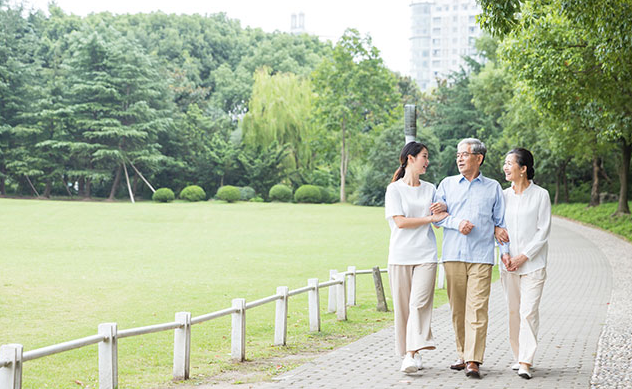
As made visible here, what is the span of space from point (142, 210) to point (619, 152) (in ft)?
88.7

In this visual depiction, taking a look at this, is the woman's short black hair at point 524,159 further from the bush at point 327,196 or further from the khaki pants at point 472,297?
the bush at point 327,196

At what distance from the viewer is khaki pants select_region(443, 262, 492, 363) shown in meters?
6.08

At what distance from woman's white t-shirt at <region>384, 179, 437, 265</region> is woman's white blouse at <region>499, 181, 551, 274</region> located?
719 mm

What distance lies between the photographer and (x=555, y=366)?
680cm

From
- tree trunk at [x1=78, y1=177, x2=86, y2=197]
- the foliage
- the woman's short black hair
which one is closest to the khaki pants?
the woman's short black hair

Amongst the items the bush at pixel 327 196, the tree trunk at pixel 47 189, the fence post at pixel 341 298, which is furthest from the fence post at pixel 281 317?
the tree trunk at pixel 47 189

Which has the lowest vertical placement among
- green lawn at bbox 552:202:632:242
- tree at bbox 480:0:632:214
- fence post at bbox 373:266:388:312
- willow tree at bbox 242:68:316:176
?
fence post at bbox 373:266:388:312

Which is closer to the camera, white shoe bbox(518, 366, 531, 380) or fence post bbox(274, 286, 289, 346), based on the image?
white shoe bbox(518, 366, 531, 380)

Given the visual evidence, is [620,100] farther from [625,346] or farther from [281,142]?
[281,142]

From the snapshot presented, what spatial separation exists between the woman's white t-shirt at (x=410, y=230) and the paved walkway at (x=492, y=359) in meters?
1.04

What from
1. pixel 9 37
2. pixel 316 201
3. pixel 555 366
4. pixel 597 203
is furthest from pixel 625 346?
pixel 9 37

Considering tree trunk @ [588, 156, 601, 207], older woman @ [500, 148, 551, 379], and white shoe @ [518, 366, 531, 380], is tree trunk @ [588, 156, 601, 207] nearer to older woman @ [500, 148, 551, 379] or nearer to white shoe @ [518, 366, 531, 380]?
older woman @ [500, 148, 551, 379]

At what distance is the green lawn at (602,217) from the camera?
30.4 m

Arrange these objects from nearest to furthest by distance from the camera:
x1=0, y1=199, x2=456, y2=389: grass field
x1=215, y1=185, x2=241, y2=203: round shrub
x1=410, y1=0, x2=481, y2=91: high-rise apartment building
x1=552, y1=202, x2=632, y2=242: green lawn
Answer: x1=0, y1=199, x2=456, y2=389: grass field < x1=552, y1=202, x2=632, y2=242: green lawn < x1=215, y1=185, x2=241, y2=203: round shrub < x1=410, y1=0, x2=481, y2=91: high-rise apartment building
